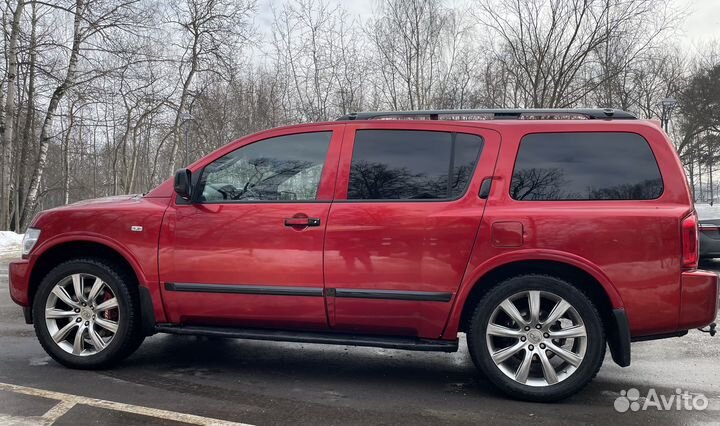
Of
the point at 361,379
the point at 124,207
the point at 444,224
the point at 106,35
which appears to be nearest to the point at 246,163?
the point at 124,207

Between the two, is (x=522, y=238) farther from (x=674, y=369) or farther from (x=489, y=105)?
(x=489, y=105)

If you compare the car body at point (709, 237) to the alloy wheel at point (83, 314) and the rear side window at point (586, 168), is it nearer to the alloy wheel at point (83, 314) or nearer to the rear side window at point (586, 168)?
the rear side window at point (586, 168)

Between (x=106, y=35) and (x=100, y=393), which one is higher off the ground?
(x=106, y=35)

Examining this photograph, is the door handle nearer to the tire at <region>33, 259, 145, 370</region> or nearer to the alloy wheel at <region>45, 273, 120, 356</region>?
the tire at <region>33, 259, 145, 370</region>

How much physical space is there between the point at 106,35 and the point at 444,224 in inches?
723

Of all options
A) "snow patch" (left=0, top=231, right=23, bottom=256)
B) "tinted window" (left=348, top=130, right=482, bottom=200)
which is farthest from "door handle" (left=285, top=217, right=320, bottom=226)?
"snow patch" (left=0, top=231, right=23, bottom=256)

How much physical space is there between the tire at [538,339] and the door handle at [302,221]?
125cm

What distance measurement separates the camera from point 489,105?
2648cm

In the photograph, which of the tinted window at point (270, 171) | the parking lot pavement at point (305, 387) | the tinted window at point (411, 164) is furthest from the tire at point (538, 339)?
the tinted window at point (270, 171)

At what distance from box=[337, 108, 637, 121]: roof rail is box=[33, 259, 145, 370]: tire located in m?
2.13

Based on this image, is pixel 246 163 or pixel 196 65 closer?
pixel 246 163

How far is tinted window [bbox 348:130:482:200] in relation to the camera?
12.6ft

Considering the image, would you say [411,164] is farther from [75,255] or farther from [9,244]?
[9,244]

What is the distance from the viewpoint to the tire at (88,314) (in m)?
4.16
